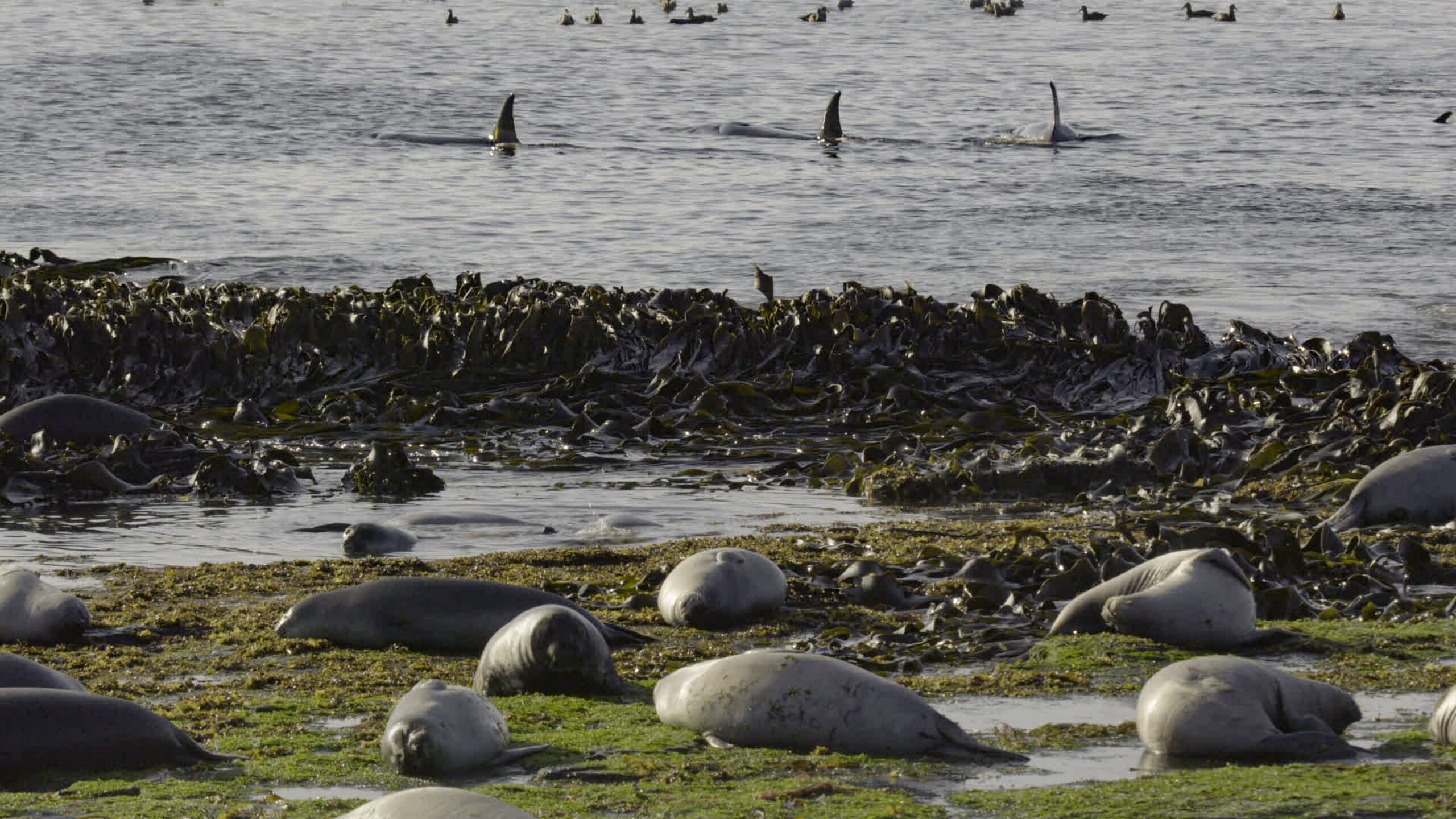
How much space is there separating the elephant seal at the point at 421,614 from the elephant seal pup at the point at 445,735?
1.16 metres

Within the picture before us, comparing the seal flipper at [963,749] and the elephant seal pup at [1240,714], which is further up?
the elephant seal pup at [1240,714]

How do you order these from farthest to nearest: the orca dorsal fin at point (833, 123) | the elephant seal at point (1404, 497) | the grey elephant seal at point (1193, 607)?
the orca dorsal fin at point (833, 123)
the elephant seal at point (1404, 497)
the grey elephant seal at point (1193, 607)

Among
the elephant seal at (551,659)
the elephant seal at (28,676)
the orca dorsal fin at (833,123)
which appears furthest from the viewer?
the orca dorsal fin at (833,123)

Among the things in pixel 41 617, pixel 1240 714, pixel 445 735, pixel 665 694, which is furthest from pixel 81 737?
pixel 1240 714

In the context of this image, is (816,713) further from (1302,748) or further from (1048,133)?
(1048,133)

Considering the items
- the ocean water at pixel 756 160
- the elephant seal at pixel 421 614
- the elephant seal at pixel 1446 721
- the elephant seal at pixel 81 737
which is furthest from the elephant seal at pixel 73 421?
the ocean water at pixel 756 160

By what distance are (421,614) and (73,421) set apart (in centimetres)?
492

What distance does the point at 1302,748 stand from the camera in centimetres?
377

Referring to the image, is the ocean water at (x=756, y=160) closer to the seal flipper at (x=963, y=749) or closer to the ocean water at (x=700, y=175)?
the ocean water at (x=700, y=175)

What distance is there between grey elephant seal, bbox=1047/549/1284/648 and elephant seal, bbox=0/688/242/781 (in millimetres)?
2623

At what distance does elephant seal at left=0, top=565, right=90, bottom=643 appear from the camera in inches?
209

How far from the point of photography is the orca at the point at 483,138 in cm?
2978

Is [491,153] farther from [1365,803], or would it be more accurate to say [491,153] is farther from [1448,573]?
[1365,803]

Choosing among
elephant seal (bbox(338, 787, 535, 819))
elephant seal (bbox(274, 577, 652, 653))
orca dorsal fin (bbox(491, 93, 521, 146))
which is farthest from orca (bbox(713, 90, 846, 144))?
elephant seal (bbox(338, 787, 535, 819))
